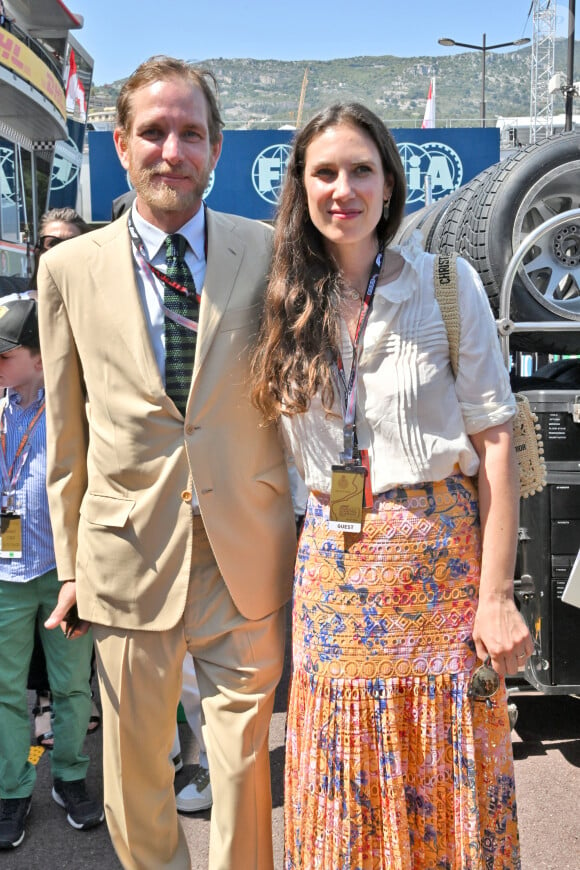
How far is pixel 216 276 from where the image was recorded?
7.03 ft

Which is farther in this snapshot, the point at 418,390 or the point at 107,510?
the point at 107,510

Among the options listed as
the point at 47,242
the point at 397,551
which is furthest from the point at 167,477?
the point at 47,242

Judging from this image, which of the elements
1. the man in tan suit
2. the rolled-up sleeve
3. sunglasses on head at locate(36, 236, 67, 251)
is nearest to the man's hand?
the man in tan suit

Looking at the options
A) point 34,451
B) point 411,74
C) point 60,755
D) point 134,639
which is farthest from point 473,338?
point 411,74

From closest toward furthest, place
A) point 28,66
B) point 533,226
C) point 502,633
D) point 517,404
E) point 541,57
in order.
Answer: point 502,633, point 517,404, point 533,226, point 28,66, point 541,57

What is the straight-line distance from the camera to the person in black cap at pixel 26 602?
10.0ft

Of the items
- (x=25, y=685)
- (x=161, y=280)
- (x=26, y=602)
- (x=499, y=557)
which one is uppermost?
(x=161, y=280)

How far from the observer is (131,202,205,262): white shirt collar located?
7.22 ft

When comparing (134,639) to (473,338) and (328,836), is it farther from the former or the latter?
(473,338)

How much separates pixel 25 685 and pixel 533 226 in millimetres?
2941

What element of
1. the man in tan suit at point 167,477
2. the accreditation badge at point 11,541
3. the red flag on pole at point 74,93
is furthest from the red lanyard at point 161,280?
the red flag on pole at point 74,93

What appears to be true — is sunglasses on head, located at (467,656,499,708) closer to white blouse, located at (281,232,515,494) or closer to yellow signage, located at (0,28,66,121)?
white blouse, located at (281,232,515,494)

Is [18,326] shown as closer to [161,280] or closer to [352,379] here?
[161,280]

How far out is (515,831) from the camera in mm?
2035
